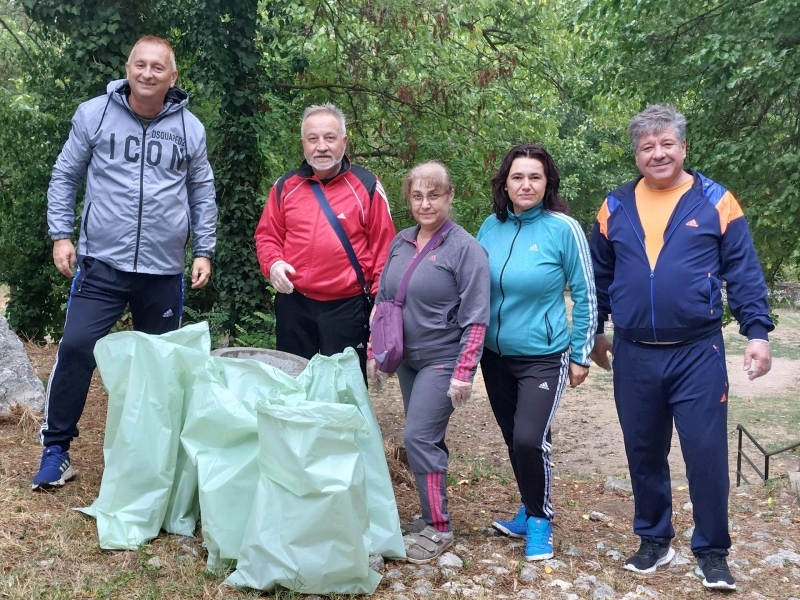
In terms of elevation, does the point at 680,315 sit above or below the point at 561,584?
above

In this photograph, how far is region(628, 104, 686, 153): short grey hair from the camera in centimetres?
323

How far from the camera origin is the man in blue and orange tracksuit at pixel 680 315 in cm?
317

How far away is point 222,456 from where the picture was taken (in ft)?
10.3

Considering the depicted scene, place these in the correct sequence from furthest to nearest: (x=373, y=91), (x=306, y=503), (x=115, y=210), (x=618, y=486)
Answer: (x=373, y=91) → (x=618, y=486) → (x=115, y=210) → (x=306, y=503)

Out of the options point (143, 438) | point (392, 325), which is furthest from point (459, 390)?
point (143, 438)

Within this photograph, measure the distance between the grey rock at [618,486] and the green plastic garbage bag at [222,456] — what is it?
2770 mm

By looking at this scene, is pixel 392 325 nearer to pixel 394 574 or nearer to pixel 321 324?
pixel 321 324

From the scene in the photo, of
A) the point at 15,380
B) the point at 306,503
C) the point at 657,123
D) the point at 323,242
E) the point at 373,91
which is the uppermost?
the point at 373,91

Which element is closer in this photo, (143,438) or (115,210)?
(143,438)

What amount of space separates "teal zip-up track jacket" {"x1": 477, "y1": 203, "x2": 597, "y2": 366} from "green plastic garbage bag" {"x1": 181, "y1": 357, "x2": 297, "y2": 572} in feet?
3.00

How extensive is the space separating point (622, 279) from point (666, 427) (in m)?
0.64

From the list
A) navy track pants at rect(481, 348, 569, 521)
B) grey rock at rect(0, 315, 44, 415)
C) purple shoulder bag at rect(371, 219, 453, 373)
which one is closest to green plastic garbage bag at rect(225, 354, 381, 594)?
purple shoulder bag at rect(371, 219, 453, 373)

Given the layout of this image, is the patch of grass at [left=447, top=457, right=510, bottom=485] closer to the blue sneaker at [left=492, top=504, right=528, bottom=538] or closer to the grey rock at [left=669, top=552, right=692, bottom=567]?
the blue sneaker at [left=492, top=504, right=528, bottom=538]

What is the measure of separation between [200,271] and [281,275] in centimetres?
45
